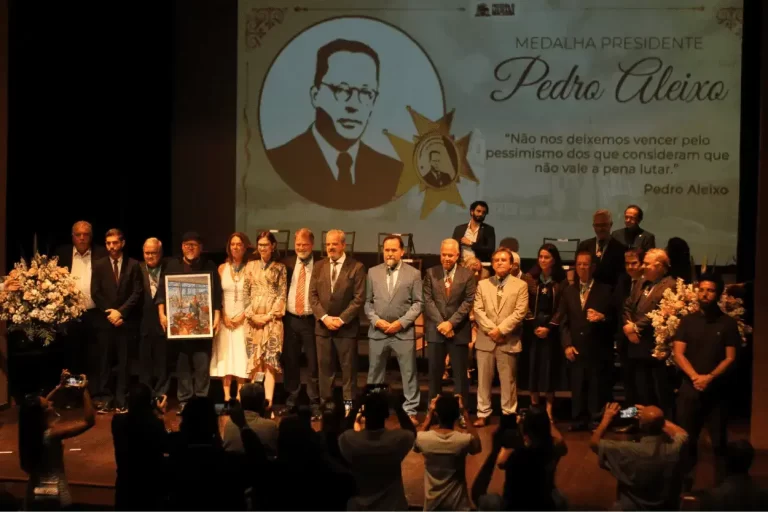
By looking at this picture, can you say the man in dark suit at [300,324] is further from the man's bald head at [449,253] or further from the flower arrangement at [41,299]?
the flower arrangement at [41,299]

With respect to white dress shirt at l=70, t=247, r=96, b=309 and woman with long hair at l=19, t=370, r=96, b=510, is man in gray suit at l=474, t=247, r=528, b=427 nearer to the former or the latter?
white dress shirt at l=70, t=247, r=96, b=309

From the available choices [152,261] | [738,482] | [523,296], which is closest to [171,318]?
[152,261]

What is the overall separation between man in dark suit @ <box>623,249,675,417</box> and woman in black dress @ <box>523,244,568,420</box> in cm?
65

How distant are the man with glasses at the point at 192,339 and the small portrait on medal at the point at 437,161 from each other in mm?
3399

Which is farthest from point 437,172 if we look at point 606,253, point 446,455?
point 446,455

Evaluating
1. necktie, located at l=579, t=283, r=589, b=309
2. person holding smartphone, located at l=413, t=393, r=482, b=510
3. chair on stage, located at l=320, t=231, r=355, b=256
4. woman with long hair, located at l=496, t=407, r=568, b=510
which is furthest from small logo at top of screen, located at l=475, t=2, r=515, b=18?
woman with long hair, located at l=496, t=407, r=568, b=510

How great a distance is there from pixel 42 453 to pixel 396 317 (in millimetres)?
3608

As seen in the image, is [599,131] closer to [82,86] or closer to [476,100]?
[476,100]

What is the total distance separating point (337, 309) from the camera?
8023mm

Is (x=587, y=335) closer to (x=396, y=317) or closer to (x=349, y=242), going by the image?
(x=396, y=317)

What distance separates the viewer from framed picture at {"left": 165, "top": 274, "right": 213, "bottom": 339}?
814cm

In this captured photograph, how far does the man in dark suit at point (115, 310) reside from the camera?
8281 mm

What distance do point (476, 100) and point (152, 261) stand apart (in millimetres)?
4235

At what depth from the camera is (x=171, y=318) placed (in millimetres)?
8141
